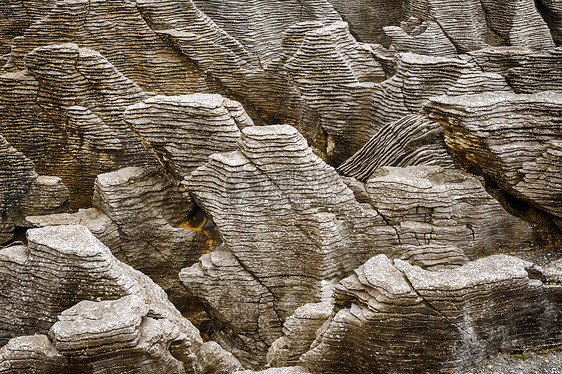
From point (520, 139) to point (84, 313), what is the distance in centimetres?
1338

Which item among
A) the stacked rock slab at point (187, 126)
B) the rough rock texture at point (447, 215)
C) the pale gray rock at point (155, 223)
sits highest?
the stacked rock slab at point (187, 126)

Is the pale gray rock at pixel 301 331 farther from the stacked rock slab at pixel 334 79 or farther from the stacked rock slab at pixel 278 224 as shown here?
the stacked rock slab at pixel 334 79

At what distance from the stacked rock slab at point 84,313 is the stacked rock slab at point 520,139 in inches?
404

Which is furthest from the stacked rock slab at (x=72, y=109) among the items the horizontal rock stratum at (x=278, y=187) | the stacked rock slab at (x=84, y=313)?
the stacked rock slab at (x=84, y=313)

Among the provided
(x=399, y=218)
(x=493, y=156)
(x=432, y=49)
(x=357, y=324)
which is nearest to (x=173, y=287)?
(x=399, y=218)

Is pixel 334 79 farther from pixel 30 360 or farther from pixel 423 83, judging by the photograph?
pixel 30 360

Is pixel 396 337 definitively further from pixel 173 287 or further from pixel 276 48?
pixel 276 48

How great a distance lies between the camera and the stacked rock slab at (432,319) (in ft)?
40.4

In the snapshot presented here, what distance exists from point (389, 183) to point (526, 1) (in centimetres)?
1427

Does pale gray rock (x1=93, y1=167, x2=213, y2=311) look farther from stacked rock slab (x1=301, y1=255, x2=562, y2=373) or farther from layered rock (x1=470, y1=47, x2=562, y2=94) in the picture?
layered rock (x1=470, y1=47, x2=562, y2=94)

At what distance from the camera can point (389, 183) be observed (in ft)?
57.5

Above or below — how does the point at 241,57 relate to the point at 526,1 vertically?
below

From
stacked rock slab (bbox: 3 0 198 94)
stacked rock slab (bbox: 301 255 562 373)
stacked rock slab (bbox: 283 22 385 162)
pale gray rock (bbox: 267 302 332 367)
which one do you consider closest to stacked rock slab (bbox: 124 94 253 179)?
stacked rock slab (bbox: 283 22 385 162)

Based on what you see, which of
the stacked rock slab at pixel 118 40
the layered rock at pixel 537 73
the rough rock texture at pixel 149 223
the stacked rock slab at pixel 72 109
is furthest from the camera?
the stacked rock slab at pixel 118 40
